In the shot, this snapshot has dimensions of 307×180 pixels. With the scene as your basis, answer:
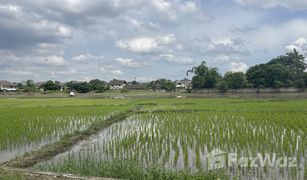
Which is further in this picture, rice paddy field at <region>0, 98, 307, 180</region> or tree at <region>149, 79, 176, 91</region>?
tree at <region>149, 79, 176, 91</region>

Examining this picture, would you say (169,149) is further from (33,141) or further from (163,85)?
(163,85)

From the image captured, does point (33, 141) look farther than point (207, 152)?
Yes

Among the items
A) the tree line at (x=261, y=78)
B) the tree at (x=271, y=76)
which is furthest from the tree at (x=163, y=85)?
the tree at (x=271, y=76)

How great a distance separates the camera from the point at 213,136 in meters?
11.5

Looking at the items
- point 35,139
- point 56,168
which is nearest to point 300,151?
point 56,168

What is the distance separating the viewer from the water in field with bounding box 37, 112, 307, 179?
6.92m

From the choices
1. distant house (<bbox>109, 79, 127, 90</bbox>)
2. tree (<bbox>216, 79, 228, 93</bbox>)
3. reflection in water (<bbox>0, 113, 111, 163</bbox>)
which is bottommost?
reflection in water (<bbox>0, 113, 111, 163</bbox>)

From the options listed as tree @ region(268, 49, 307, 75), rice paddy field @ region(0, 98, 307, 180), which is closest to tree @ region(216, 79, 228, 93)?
tree @ region(268, 49, 307, 75)

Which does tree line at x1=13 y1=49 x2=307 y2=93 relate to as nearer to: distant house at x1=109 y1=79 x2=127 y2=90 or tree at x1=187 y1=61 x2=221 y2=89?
tree at x1=187 y1=61 x2=221 y2=89

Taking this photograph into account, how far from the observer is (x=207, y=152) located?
29.2ft

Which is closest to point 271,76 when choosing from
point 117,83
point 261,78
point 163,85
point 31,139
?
point 261,78

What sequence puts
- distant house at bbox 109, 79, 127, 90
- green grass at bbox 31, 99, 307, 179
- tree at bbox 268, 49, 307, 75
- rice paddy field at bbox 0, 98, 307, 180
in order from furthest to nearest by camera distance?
distant house at bbox 109, 79, 127, 90 → tree at bbox 268, 49, 307, 75 → green grass at bbox 31, 99, 307, 179 → rice paddy field at bbox 0, 98, 307, 180

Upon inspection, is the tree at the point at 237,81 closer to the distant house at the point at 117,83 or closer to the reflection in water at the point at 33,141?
the reflection in water at the point at 33,141

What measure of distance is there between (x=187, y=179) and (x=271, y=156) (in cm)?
343
